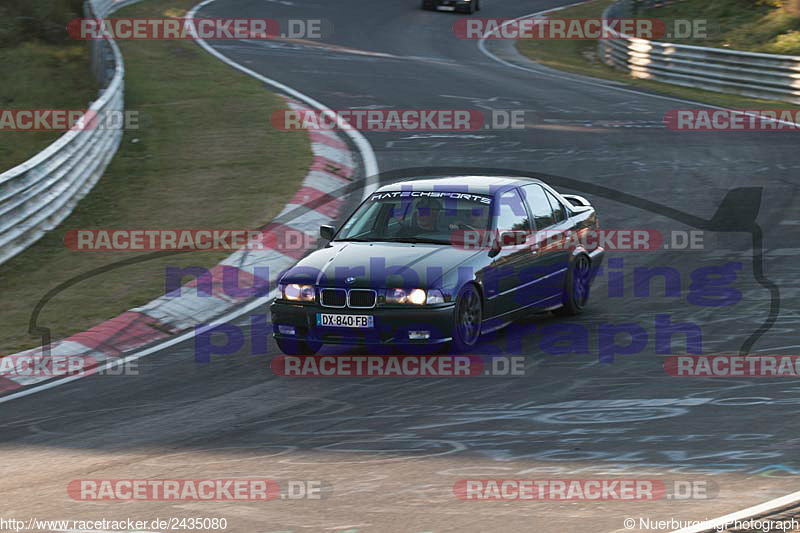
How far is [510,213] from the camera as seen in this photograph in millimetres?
10125

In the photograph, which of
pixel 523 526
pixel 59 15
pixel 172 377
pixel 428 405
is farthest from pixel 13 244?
pixel 59 15

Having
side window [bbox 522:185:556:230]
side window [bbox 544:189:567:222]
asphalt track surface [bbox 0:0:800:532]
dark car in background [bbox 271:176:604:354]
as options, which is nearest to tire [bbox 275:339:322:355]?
dark car in background [bbox 271:176:604:354]

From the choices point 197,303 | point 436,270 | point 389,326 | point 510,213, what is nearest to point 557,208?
point 510,213

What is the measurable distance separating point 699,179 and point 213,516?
1226 cm

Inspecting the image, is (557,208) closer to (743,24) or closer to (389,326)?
(389,326)

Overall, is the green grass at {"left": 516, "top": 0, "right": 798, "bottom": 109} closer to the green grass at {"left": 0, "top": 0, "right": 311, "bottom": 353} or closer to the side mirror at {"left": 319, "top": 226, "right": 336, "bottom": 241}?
the green grass at {"left": 0, "top": 0, "right": 311, "bottom": 353}

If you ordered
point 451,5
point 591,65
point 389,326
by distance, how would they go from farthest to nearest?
point 451,5 < point 591,65 < point 389,326

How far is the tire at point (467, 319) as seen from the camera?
353 inches

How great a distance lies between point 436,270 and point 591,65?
2456 cm

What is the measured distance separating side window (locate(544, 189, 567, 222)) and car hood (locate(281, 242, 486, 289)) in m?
1.78

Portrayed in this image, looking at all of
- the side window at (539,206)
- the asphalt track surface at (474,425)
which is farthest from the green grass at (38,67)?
the asphalt track surface at (474,425)

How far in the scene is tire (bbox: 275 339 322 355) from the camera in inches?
368

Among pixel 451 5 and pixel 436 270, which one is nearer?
pixel 436 270

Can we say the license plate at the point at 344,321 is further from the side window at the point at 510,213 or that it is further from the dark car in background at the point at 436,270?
the side window at the point at 510,213
